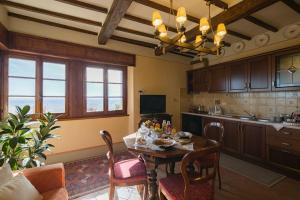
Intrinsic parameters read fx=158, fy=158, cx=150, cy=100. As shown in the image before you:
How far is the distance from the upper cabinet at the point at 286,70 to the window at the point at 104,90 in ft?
10.6

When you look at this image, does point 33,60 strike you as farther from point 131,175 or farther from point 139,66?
point 131,175

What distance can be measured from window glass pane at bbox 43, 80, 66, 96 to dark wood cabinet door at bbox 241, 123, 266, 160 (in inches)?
149

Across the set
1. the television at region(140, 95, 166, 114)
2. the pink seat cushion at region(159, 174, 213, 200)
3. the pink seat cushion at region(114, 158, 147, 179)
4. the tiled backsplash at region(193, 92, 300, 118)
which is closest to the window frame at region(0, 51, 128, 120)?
the television at region(140, 95, 166, 114)

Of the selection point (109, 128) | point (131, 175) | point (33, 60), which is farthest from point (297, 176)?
point (33, 60)

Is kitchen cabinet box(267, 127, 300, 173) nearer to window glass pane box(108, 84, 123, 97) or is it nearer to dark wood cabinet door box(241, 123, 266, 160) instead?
dark wood cabinet door box(241, 123, 266, 160)

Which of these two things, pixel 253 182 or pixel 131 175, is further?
pixel 253 182

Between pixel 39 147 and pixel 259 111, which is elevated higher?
pixel 259 111

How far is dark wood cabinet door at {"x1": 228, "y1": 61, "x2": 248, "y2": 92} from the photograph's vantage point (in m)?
3.47

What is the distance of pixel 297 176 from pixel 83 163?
3.69 metres

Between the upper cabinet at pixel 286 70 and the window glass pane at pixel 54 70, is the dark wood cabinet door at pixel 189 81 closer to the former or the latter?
the upper cabinet at pixel 286 70

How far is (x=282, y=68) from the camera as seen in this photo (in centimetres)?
289

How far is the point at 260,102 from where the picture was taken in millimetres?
3469

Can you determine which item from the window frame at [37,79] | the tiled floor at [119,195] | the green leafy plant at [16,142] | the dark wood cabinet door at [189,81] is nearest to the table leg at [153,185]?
the tiled floor at [119,195]

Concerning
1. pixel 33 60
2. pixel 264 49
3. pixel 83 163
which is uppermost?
pixel 264 49
